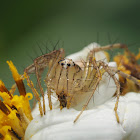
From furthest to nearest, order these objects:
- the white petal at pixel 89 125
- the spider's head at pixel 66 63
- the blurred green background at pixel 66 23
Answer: the blurred green background at pixel 66 23 → the spider's head at pixel 66 63 → the white petal at pixel 89 125

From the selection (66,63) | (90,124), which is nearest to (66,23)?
(66,63)

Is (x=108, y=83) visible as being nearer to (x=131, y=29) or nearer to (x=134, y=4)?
(x=131, y=29)

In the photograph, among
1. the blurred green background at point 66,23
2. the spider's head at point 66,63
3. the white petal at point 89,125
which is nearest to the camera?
the white petal at point 89,125

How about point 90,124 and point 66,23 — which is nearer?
point 90,124

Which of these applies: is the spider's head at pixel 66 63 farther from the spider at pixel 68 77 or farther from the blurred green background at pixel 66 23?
the blurred green background at pixel 66 23

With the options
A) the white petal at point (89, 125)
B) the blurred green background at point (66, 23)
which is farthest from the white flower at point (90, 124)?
the blurred green background at point (66, 23)

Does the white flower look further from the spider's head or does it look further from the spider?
the spider's head

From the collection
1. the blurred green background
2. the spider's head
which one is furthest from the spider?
the blurred green background

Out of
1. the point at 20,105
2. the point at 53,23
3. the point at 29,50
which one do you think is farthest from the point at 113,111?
the point at 53,23

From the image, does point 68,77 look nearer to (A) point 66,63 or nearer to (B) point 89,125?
(A) point 66,63
